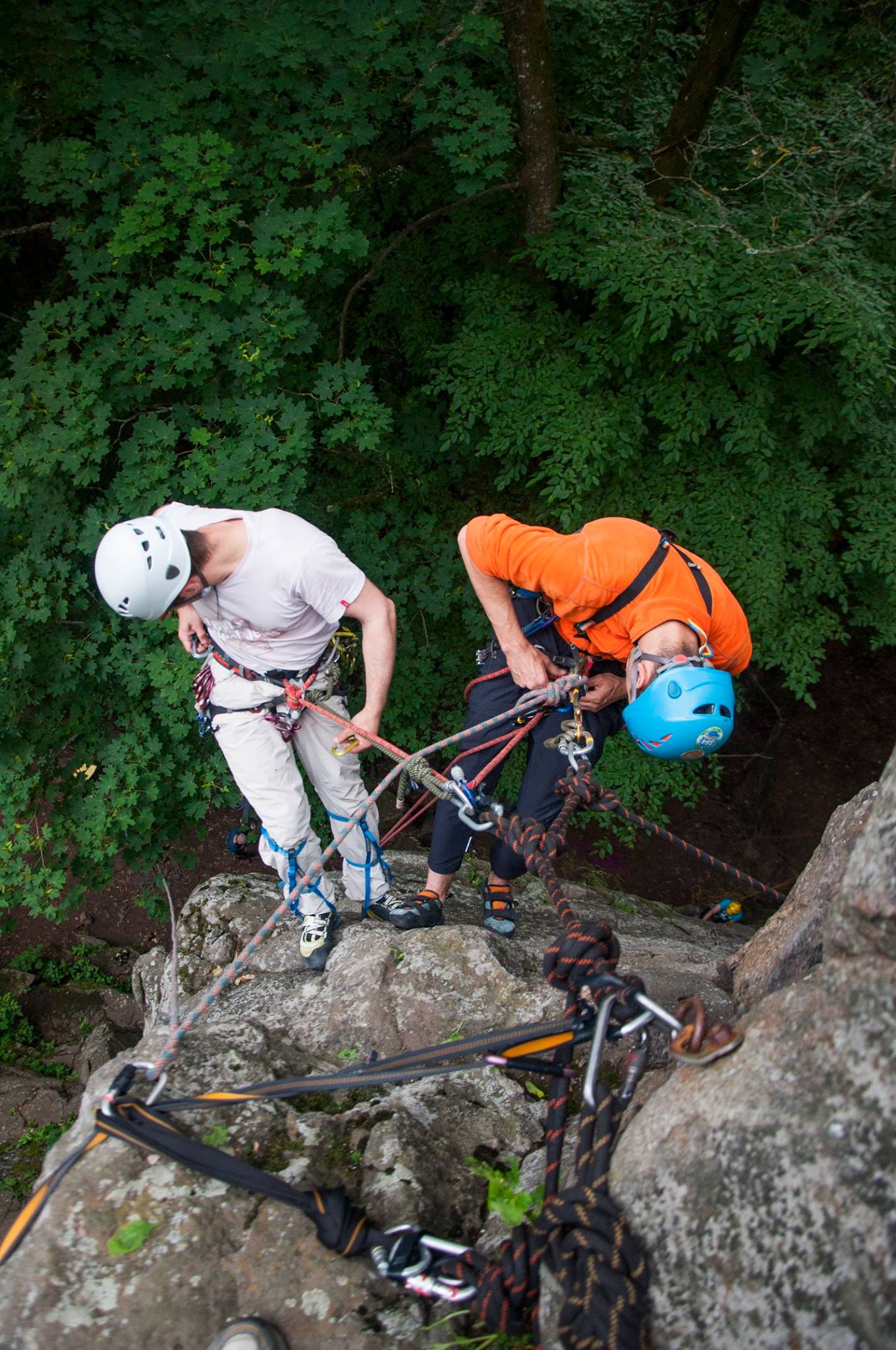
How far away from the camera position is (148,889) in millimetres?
4445

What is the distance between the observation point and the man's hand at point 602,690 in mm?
2883

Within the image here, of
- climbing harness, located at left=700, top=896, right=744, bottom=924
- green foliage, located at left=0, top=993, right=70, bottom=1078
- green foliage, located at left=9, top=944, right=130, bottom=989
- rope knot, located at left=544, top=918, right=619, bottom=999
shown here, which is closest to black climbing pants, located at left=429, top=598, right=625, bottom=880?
rope knot, located at left=544, top=918, right=619, bottom=999

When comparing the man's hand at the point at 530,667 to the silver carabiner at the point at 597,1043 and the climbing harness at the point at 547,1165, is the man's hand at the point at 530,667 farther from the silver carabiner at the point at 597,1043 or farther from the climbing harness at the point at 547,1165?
the silver carabiner at the point at 597,1043

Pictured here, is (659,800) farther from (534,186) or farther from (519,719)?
(534,186)

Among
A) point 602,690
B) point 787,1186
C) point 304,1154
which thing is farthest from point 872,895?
point 602,690

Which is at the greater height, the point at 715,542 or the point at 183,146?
the point at 183,146

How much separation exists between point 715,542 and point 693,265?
54.8 inches

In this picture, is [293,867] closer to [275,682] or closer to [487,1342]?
[275,682]

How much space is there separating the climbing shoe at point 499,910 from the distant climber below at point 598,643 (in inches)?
8.3

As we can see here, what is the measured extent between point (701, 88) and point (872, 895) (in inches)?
177

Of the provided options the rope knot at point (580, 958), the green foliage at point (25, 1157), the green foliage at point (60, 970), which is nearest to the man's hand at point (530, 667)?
the rope knot at point (580, 958)

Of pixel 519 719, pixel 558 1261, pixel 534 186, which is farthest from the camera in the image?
pixel 534 186

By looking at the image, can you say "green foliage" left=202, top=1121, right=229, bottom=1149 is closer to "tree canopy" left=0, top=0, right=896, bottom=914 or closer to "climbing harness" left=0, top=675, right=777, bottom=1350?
"climbing harness" left=0, top=675, right=777, bottom=1350

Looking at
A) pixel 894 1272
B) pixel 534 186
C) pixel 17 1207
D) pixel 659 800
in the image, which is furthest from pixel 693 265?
pixel 17 1207
